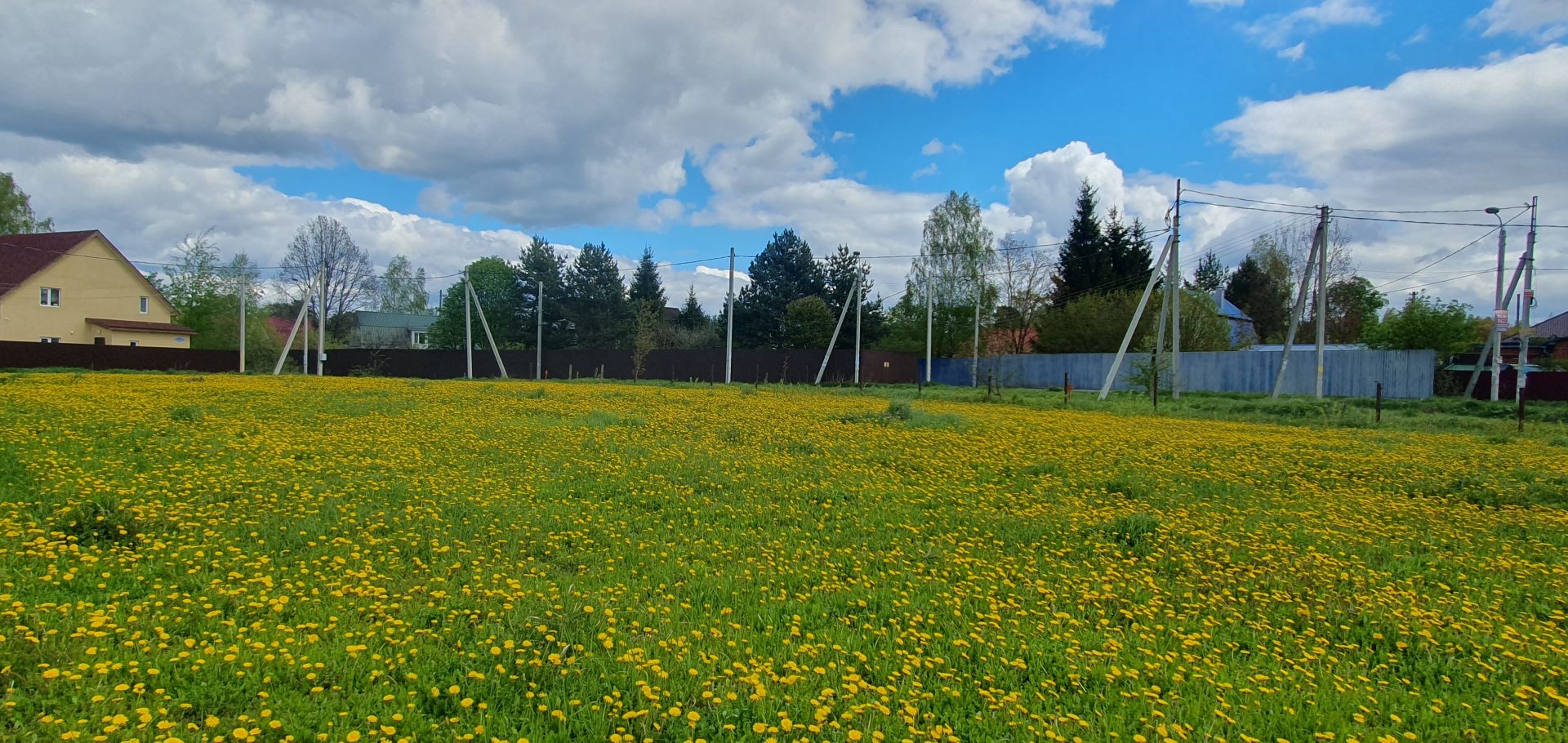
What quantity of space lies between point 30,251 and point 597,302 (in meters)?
31.9

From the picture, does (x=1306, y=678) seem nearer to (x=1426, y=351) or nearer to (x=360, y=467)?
(x=360, y=467)

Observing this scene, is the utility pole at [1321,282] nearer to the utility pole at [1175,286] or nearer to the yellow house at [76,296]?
the utility pole at [1175,286]

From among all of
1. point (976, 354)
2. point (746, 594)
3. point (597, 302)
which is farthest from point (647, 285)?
point (746, 594)

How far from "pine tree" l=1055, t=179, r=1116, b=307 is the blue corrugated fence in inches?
309

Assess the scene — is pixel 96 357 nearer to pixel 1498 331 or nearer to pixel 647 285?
pixel 647 285

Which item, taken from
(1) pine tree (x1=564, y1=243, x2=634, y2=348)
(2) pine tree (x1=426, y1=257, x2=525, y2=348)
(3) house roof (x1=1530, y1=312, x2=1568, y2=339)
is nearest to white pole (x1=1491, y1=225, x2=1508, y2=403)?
(3) house roof (x1=1530, y1=312, x2=1568, y2=339)

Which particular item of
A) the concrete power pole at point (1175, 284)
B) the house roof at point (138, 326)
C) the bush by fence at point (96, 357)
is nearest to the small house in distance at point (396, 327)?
the house roof at point (138, 326)

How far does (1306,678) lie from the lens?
164 inches

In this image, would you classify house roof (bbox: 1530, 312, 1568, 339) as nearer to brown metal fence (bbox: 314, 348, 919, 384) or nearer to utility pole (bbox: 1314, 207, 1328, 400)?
utility pole (bbox: 1314, 207, 1328, 400)

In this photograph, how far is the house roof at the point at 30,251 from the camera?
42.2 meters

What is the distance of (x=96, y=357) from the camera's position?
123ft

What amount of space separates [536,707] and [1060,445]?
10.4m

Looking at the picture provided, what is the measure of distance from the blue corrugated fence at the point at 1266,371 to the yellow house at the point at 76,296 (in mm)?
51016

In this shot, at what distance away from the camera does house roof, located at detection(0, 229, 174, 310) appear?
42.2 m
